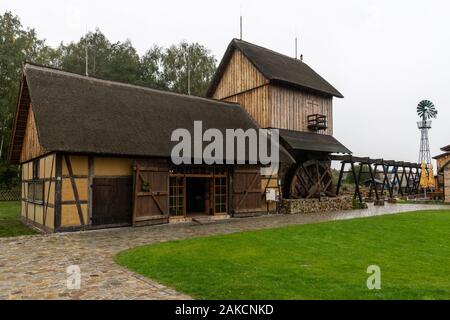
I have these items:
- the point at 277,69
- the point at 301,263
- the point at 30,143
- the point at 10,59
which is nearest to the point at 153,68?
the point at 10,59

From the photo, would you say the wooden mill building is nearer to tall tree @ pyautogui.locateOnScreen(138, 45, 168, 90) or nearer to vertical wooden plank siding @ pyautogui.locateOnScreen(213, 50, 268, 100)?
vertical wooden plank siding @ pyautogui.locateOnScreen(213, 50, 268, 100)

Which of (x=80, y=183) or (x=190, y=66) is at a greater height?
(x=190, y=66)

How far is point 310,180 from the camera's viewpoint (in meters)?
20.3

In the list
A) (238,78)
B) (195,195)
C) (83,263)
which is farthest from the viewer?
(238,78)

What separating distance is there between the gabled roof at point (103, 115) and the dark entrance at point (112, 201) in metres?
1.17

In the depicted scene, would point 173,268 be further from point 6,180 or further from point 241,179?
point 6,180

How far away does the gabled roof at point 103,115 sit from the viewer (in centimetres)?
1099

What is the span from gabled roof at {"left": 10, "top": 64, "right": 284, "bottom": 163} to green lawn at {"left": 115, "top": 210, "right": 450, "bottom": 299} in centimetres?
463

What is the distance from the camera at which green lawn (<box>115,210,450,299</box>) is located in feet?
16.0

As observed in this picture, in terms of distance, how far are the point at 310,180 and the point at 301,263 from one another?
14.1 meters

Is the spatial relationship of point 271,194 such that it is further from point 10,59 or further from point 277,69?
point 10,59

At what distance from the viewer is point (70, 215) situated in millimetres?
10930

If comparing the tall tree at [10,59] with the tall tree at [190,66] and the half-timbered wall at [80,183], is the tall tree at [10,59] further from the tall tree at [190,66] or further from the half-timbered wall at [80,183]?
the half-timbered wall at [80,183]

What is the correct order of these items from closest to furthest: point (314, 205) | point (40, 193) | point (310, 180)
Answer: point (40, 193)
point (314, 205)
point (310, 180)
